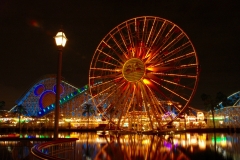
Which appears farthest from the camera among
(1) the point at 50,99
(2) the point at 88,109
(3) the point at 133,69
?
(1) the point at 50,99

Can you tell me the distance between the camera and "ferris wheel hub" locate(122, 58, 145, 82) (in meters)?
28.2

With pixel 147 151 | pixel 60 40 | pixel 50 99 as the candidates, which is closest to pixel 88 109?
pixel 50 99

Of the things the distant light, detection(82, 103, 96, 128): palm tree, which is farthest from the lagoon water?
detection(82, 103, 96, 128): palm tree

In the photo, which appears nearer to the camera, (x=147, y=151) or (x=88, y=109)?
(x=147, y=151)

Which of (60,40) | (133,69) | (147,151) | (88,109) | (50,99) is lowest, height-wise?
(147,151)

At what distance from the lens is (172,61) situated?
27609 millimetres

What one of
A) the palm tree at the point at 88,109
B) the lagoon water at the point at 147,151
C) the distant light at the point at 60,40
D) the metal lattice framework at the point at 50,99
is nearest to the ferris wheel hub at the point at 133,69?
the lagoon water at the point at 147,151

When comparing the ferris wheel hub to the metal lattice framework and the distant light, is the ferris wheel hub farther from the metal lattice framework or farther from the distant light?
the metal lattice framework

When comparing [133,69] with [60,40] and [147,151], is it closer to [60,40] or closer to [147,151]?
[147,151]

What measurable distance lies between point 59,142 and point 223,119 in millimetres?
57792

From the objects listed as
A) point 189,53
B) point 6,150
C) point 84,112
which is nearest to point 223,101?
point 84,112

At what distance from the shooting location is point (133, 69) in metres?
28.6

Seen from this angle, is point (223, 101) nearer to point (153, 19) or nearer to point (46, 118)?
point (46, 118)

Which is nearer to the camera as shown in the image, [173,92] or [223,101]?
[173,92]
